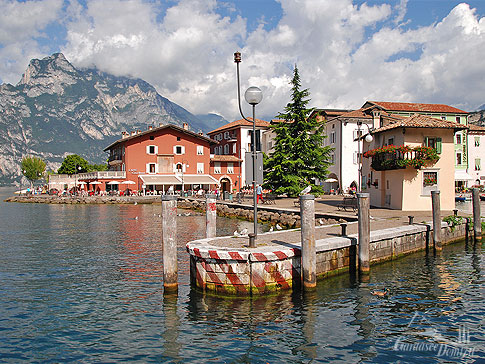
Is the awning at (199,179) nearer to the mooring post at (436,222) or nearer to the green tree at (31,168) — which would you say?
the mooring post at (436,222)

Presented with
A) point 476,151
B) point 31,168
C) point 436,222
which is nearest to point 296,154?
point 436,222

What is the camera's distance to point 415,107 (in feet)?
207

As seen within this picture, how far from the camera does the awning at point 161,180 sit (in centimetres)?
6109

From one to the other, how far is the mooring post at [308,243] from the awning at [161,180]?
51625 millimetres

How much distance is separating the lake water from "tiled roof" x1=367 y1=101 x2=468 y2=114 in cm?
4894

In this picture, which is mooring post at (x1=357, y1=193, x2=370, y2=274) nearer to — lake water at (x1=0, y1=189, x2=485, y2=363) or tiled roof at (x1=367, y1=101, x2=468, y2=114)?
lake water at (x1=0, y1=189, x2=485, y2=363)

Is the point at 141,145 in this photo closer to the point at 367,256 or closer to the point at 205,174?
the point at 205,174

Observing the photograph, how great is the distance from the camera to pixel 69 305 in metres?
11.1

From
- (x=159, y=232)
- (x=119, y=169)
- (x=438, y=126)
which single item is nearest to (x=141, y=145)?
(x=119, y=169)

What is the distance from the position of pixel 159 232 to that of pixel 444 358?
2065 centimetres

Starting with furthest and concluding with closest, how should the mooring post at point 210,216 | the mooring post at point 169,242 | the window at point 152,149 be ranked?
the window at point 152,149
the mooring post at point 210,216
the mooring post at point 169,242

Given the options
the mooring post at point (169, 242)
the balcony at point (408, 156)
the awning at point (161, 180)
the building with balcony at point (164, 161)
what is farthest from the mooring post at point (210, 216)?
the awning at point (161, 180)

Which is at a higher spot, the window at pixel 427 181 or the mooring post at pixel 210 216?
the window at pixel 427 181

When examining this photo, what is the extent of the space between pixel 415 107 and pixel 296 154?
32.1m
